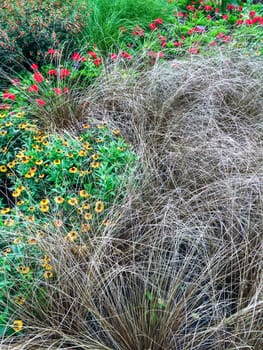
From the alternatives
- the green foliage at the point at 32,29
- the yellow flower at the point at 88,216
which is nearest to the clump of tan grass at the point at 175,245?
the yellow flower at the point at 88,216

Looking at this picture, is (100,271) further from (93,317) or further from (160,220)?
(160,220)

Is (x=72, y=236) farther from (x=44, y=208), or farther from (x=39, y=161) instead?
(x=39, y=161)

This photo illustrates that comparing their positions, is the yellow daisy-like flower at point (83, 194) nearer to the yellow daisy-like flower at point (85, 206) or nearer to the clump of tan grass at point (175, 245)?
the yellow daisy-like flower at point (85, 206)

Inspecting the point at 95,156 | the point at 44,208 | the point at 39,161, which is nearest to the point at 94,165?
the point at 95,156

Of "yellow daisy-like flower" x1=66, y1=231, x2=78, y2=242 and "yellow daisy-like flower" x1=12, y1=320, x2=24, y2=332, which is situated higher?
"yellow daisy-like flower" x1=66, y1=231, x2=78, y2=242

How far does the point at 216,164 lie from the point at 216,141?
20cm

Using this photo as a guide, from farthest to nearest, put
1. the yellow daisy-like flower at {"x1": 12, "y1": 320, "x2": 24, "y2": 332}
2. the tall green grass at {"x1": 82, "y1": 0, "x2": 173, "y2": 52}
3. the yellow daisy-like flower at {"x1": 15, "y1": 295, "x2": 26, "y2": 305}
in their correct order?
the tall green grass at {"x1": 82, "y1": 0, "x2": 173, "y2": 52}, the yellow daisy-like flower at {"x1": 15, "y1": 295, "x2": 26, "y2": 305}, the yellow daisy-like flower at {"x1": 12, "y1": 320, "x2": 24, "y2": 332}

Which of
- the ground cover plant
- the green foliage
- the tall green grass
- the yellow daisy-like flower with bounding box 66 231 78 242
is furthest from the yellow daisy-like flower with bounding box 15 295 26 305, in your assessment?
the tall green grass

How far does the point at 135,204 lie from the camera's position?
2275 millimetres

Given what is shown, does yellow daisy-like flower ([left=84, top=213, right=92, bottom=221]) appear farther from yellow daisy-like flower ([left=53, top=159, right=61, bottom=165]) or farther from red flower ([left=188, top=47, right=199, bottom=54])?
red flower ([left=188, top=47, right=199, bottom=54])

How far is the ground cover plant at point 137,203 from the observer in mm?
1709

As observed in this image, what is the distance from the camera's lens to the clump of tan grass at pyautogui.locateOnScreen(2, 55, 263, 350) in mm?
1672

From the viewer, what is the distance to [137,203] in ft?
7.44

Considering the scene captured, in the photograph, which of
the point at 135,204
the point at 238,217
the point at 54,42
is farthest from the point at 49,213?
the point at 54,42
